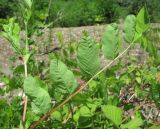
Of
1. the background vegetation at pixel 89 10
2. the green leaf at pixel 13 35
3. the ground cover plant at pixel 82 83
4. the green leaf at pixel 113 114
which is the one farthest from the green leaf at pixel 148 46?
the background vegetation at pixel 89 10

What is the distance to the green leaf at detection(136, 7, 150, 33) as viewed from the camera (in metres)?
0.78

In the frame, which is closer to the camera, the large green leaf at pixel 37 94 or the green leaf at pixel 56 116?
the large green leaf at pixel 37 94

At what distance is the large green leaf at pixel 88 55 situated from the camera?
0.76 m

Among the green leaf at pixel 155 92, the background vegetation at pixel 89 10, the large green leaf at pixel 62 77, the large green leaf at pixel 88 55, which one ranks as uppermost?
the background vegetation at pixel 89 10

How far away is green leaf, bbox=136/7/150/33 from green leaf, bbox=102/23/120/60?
4 centimetres

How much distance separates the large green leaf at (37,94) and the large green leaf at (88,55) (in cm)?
8

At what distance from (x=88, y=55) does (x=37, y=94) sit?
11cm

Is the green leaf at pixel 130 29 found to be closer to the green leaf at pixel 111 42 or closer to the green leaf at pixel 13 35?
the green leaf at pixel 111 42

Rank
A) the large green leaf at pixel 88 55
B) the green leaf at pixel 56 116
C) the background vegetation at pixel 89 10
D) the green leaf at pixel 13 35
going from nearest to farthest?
the large green leaf at pixel 88 55, the green leaf at pixel 13 35, the green leaf at pixel 56 116, the background vegetation at pixel 89 10

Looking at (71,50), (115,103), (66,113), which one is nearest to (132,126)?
(115,103)

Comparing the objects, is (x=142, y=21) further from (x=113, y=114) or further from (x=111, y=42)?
(x=113, y=114)

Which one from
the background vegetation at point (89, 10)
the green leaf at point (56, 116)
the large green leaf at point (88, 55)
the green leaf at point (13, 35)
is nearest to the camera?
the large green leaf at point (88, 55)

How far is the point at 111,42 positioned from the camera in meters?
0.81

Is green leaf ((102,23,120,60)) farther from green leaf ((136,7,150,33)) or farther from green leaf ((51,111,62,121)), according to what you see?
green leaf ((51,111,62,121))
